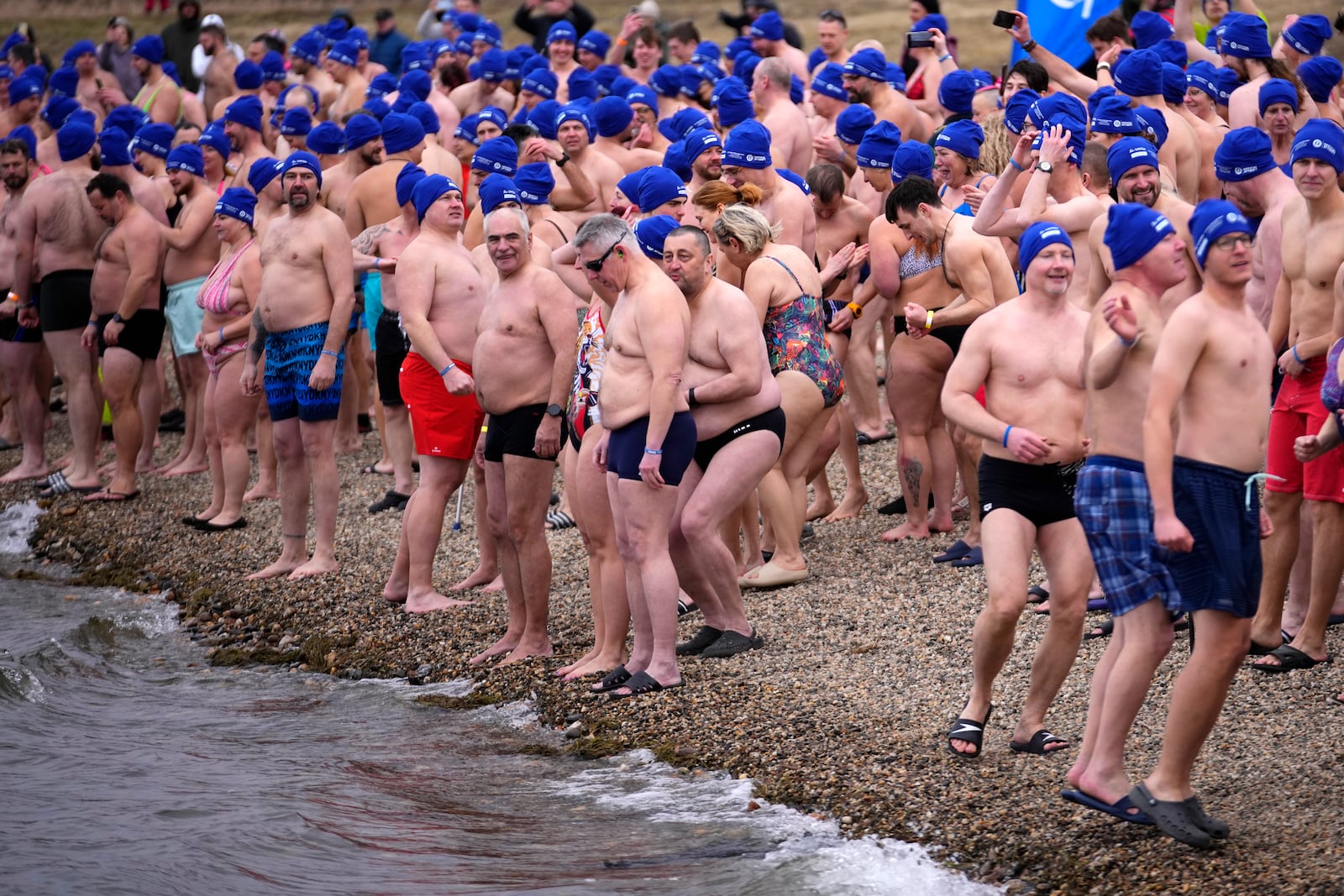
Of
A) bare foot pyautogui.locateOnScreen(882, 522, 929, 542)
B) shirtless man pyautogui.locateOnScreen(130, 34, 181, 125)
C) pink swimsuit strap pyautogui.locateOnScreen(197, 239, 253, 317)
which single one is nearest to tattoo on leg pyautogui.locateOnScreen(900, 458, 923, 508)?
bare foot pyautogui.locateOnScreen(882, 522, 929, 542)

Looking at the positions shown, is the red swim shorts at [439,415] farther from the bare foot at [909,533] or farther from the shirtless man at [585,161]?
the shirtless man at [585,161]

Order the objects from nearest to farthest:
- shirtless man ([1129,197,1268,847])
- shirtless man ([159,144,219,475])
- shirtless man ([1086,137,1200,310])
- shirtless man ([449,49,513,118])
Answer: shirtless man ([1129,197,1268,847]), shirtless man ([1086,137,1200,310]), shirtless man ([159,144,219,475]), shirtless man ([449,49,513,118])

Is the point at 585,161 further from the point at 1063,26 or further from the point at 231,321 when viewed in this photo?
the point at 1063,26

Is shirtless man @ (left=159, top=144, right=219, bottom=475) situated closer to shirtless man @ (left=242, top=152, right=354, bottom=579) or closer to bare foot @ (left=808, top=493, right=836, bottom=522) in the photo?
shirtless man @ (left=242, top=152, right=354, bottom=579)

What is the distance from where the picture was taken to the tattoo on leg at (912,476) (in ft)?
30.4

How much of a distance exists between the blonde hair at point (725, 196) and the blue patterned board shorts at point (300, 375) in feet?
8.13

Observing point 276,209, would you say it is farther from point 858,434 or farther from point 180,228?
point 858,434

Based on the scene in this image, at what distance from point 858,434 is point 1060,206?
4.36 m

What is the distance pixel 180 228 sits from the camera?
11.6 metres

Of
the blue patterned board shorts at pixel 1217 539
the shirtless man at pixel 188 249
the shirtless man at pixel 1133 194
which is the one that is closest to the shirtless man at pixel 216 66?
the shirtless man at pixel 188 249

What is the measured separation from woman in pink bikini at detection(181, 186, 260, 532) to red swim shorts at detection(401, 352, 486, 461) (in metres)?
2.20

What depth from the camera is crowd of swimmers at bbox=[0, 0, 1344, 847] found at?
5.28m

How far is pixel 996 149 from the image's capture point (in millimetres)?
9125

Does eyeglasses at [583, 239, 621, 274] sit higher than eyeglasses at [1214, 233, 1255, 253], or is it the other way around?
eyeglasses at [1214, 233, 1255, 253]
